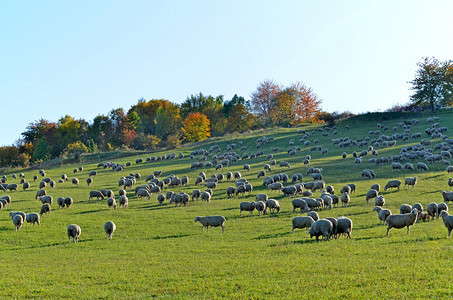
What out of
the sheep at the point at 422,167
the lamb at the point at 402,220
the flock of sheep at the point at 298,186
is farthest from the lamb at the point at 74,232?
the sheep at the point at 422,167

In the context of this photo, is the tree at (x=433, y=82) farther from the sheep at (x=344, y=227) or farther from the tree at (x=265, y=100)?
the sheep at (x=344, y=227)

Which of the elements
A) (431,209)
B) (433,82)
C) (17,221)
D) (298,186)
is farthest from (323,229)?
(433,82)

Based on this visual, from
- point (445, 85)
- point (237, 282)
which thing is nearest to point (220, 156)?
point (237, 282)

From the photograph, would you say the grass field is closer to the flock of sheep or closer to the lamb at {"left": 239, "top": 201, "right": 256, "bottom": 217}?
the lamb at {"left": 239, "top": 201, "right": 256, "bottom": 217}

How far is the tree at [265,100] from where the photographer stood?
146250mm

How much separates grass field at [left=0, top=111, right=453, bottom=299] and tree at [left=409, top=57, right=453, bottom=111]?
7718 cm

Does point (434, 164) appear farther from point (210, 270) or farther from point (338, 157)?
point (210, 270)

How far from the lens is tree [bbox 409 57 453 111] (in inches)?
4427

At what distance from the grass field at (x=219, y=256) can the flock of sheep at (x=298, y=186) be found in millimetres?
878

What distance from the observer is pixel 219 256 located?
22.0 m

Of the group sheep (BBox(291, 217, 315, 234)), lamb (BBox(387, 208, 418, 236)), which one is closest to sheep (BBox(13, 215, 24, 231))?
sheep (BBox(291, 217, 315, 234))

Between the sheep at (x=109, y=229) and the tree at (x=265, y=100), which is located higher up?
the tree at (x=265, y=100)

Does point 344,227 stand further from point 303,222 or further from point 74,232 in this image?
point 74,232

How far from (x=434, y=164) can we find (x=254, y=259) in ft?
142
